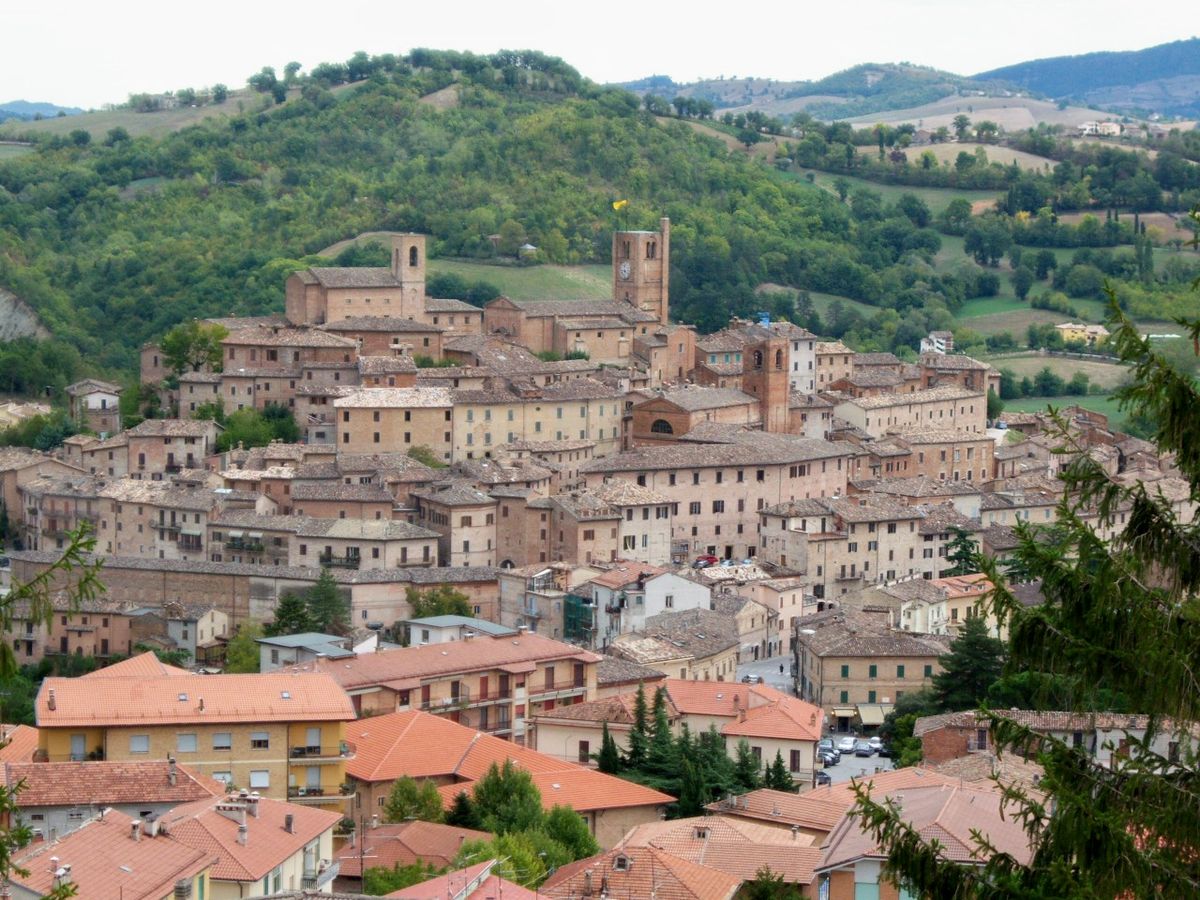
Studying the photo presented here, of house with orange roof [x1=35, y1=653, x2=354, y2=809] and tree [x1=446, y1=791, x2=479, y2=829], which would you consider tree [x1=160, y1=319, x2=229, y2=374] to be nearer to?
house with orange roof [x1=35, y1=653, x2=354, y2=809]

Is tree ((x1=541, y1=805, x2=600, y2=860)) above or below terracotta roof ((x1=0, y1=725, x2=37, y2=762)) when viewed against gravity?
below

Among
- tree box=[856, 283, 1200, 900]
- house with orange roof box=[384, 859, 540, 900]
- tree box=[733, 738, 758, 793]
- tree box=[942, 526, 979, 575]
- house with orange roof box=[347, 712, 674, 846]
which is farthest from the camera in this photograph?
tree box=[942, 526, 979, 575]

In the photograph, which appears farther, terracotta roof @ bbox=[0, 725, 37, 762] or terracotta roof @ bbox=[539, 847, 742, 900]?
terracotta roof @ bbox=[0, 725, 37, 762]

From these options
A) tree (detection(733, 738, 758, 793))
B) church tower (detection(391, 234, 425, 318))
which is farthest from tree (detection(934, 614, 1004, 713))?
church tower (detection(391, 234, 425, 318))

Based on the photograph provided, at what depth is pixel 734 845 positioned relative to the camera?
25.8 m

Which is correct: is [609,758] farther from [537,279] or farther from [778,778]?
[537,279]

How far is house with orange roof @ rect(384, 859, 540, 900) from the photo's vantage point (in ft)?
68.9

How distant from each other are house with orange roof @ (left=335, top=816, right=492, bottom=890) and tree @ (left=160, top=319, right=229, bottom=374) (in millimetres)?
30196

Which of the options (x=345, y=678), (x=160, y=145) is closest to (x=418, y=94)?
(x=160, y=145)

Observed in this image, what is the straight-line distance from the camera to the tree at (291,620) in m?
42.0

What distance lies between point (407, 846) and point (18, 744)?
574 centimetres

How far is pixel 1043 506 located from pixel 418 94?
54109mm

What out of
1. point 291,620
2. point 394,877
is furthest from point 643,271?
point 394,877

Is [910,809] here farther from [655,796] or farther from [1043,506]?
[1043,506]
